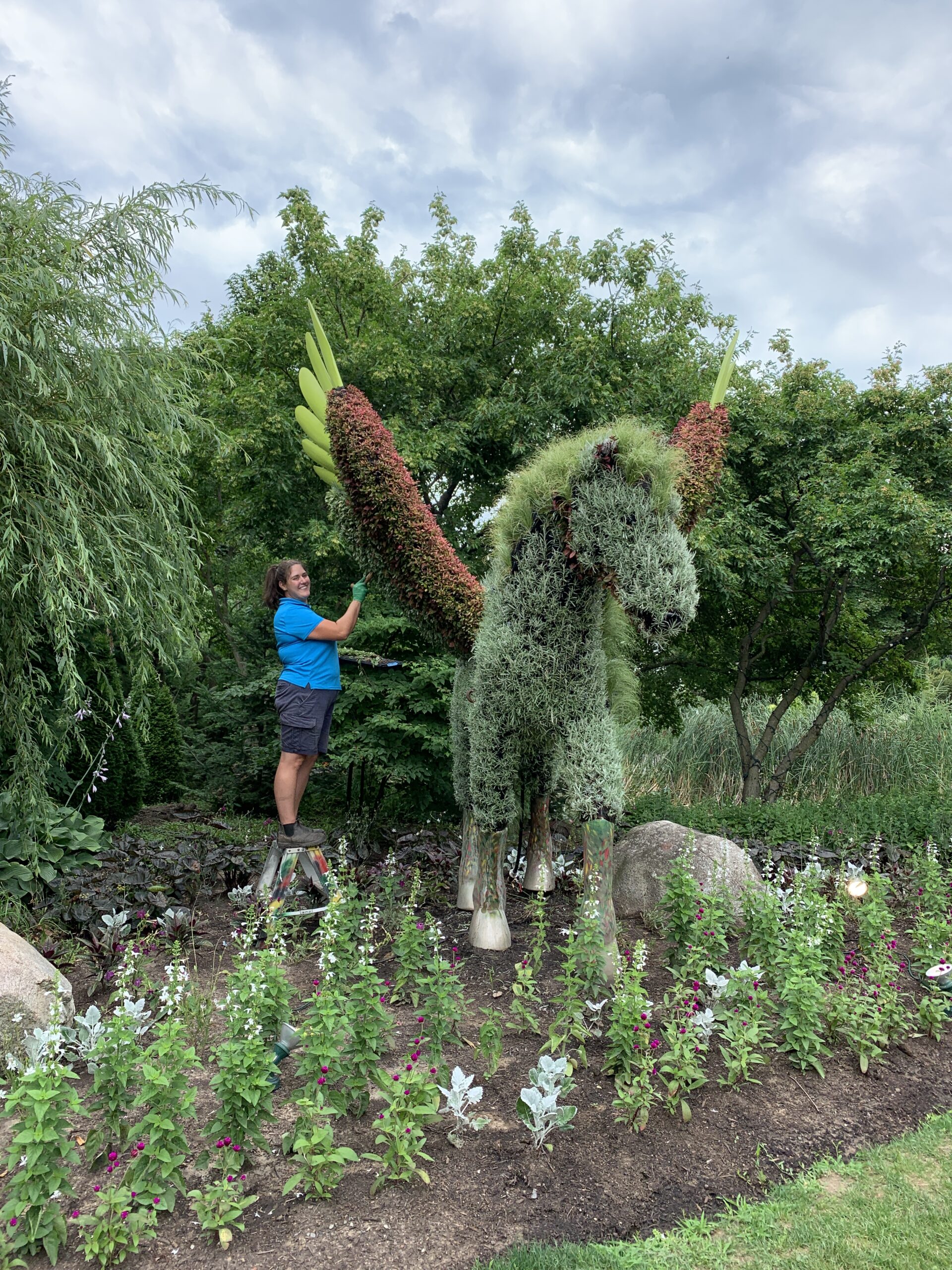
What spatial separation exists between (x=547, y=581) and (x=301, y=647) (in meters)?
1.31

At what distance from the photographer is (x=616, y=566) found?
318 centimetres

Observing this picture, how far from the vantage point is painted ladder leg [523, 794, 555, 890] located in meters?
4.57

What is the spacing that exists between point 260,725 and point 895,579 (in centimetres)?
654

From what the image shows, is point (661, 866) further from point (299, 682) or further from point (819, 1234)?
point (819, 1234)

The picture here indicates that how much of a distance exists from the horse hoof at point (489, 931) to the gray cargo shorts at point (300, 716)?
112 centimetres

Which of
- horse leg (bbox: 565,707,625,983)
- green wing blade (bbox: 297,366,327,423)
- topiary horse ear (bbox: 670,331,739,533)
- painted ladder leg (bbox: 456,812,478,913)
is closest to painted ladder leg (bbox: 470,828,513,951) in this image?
painted ladder leg (bbox: 456,812,478,913)

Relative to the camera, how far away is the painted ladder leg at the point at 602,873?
3365 mm

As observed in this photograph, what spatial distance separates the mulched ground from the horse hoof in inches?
23.5

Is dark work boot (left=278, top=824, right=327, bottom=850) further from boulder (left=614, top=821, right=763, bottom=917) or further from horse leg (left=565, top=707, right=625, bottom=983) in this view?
boulder (left=614, top=821, right=763, bottom=917)

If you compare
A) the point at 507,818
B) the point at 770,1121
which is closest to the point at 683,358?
the point at 507,818

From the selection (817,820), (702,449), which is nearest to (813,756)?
(817,820)

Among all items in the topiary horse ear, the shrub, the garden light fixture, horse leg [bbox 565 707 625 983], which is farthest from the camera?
the shrub

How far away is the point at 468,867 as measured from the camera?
4.39m

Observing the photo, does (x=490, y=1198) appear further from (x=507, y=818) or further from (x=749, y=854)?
(x=749, y=854)
